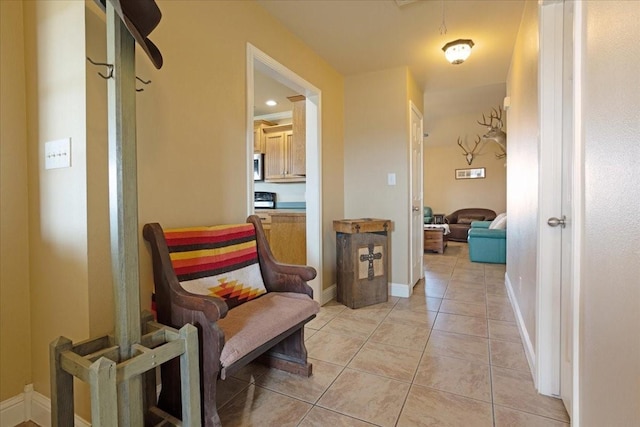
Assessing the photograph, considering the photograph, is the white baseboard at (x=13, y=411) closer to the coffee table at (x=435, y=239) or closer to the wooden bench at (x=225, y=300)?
the wooden bench at (x=225, y=300)

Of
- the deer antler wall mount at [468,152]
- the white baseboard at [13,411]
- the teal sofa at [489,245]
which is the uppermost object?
the deer antler wall mount at [468,152]

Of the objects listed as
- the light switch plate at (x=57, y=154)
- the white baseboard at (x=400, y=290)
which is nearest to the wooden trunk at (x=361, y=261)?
the white baseboard at (x=400, y=290)

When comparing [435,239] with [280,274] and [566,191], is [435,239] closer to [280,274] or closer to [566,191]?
[566,191]

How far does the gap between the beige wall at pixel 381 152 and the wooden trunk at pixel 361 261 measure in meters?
0.28

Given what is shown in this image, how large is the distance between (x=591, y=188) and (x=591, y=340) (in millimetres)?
491

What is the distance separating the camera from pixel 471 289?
11.9ft

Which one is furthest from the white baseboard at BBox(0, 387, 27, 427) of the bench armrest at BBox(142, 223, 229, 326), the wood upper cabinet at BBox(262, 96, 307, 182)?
the wood upper cabinet at BBox(262, 96, 307, 182)

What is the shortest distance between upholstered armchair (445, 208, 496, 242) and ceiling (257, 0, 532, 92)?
15.1ft

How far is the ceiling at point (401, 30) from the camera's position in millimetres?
2303

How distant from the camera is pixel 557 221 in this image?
1632 mm

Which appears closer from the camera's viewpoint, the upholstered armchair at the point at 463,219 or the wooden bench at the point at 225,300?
the wooden bench at the point at 225,300

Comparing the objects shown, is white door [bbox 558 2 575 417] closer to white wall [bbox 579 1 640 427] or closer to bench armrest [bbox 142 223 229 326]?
white wall [bbox 579 1 640 427]

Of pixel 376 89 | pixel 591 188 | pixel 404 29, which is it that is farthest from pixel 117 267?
pixel 376 89

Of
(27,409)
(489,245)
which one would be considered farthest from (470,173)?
(27,409)
